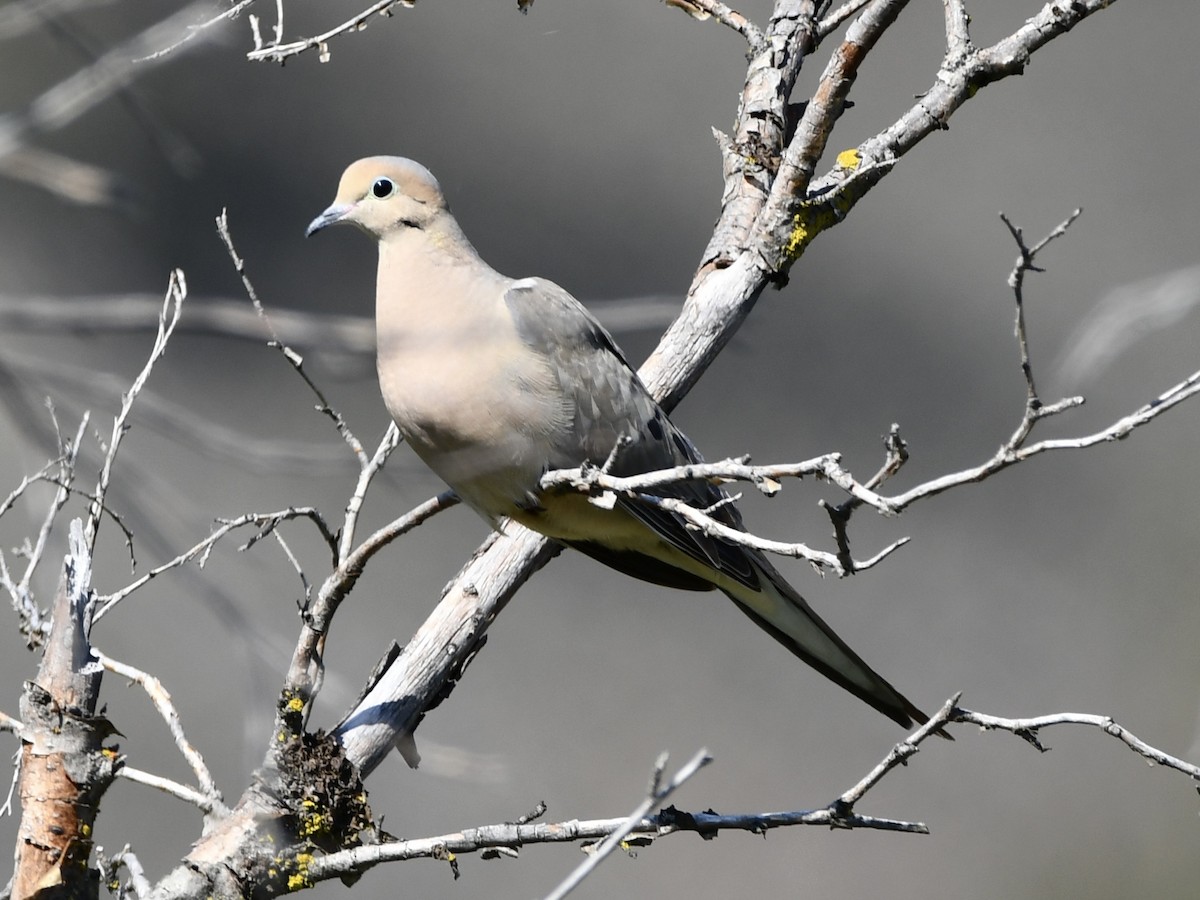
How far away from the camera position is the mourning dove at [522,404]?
196 cm

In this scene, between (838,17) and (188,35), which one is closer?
(188,35)

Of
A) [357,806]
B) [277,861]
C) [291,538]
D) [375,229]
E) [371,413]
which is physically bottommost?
[277,861]

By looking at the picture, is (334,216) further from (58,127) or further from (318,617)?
(58,127)

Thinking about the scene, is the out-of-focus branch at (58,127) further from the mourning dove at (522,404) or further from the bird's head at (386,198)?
the bird's head at (386,198)

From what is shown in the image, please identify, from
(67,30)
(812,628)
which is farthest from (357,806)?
(67,30)

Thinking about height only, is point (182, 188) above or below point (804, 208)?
above

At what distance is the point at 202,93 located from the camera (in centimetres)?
472

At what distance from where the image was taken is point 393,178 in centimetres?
213

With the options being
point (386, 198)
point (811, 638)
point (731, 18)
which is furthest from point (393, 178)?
point (811, 638)

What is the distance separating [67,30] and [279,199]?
361 centimetres

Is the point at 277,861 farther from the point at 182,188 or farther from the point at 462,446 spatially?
the point at 182,188

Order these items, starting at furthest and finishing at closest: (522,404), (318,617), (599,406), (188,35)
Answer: (599,406), (522,404), (318,617), (188,35)

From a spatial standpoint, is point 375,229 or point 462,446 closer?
point 462,446

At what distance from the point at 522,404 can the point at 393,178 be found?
46 cm
